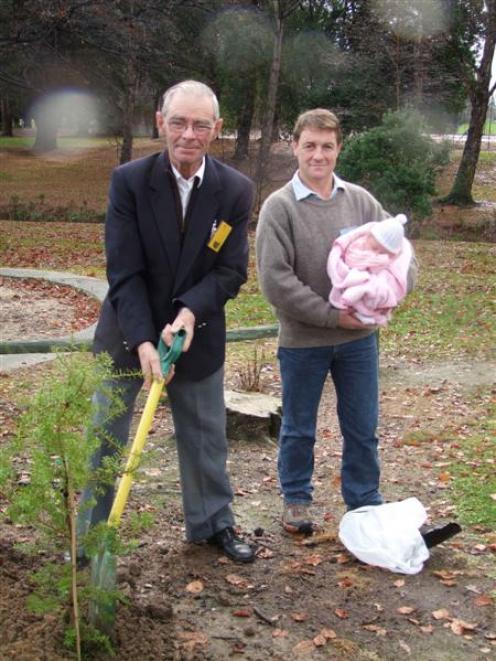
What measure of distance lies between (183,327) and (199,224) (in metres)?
0.42

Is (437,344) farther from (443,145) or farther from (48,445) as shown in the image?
(443,145)

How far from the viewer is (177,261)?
3715 mm

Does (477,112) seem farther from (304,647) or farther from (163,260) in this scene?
(304,647)

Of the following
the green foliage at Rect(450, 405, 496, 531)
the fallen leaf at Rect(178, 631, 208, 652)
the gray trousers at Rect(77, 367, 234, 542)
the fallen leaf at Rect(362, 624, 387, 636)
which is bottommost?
the green foliage at Rect(450, 405, 496, 531)

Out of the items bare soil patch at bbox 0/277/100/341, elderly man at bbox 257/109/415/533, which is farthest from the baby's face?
bare soil patch at bbox 0/277/100/341

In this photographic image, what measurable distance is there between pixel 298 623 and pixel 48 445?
1306 mm

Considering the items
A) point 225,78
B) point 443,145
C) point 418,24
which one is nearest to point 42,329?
point 443,145

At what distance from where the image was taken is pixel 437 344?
9852 mm

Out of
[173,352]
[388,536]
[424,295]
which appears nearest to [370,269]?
[173,352]

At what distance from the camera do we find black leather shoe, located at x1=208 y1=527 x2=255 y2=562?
402 centimetres

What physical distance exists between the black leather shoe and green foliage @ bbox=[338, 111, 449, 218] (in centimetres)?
1251

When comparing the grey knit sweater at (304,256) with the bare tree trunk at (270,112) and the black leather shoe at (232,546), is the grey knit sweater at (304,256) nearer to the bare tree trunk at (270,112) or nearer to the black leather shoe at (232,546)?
the black leather shoe at (232,546)

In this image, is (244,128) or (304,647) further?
(244,128)

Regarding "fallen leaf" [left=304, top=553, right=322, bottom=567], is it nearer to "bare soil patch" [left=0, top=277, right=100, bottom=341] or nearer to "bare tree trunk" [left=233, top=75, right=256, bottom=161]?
"bare soil patch" [left=0, top=277, right=100, bottom=341]
